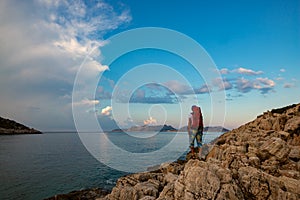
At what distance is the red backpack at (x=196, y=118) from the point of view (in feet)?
72.7

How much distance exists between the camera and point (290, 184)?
36.3 feet

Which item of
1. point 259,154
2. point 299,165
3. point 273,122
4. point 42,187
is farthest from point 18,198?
point 273,122

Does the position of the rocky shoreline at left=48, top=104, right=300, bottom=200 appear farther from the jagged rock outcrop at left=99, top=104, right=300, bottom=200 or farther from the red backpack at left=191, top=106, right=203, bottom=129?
the red backpack at left=191, top=106, right=203, bottom=129

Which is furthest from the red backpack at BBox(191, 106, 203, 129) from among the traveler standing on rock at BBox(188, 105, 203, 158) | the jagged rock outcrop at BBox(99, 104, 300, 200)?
the jagged rock outcrop at BBox(99, 104, 300, 200)

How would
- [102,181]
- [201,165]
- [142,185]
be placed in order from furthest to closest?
[102,181]
[142,185]
[201,165]

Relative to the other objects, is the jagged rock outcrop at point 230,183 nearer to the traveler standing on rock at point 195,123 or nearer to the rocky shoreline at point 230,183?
the rocky shoreline at point 230,183

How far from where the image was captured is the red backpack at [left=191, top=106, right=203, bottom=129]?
872 inches

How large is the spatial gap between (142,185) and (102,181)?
14.5 metres

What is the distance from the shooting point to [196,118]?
22297 mm

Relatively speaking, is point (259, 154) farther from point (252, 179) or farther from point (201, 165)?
point (201, 165)

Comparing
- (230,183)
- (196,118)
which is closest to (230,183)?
(230,183)

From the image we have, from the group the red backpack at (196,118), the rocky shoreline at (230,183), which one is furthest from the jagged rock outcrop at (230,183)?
the red backpack at (196,118)

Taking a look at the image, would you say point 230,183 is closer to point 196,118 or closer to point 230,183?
point 230,183

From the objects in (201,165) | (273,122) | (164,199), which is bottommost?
(164,199)
